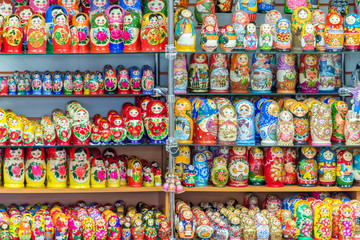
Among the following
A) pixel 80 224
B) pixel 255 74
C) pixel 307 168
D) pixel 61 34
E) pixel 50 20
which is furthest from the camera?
pixel 255 74

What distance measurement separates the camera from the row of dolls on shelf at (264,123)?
4684mm

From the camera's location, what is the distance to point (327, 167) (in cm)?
481

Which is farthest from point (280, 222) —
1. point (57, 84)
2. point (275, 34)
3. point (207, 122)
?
point (57, 84)

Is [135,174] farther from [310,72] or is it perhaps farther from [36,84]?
[310,72]

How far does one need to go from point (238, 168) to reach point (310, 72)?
0.96 m

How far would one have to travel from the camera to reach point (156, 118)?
15.4ft

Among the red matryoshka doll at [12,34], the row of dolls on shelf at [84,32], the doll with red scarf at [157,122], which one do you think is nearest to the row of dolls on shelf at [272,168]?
the doll with red scarf at [157,122]

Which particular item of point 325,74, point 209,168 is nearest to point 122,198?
point 209,168

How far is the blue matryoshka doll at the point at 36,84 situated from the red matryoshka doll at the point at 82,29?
16.3 inches

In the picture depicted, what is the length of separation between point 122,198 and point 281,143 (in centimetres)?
145

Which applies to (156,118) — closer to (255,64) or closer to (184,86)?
(184,86)

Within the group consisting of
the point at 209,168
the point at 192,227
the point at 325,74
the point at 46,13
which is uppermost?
the point at 46,13

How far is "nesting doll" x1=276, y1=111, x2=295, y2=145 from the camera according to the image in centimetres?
465

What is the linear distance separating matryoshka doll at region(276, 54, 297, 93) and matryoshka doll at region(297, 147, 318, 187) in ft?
1.65
